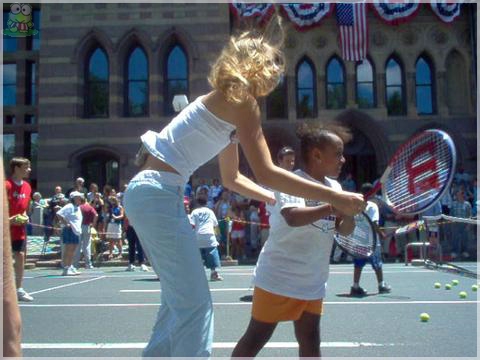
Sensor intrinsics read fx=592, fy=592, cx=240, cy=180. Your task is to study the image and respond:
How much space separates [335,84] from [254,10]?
16.0ft

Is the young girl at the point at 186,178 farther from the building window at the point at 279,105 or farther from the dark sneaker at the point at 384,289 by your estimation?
the building window at the point at 279,105

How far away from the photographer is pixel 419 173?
383cm

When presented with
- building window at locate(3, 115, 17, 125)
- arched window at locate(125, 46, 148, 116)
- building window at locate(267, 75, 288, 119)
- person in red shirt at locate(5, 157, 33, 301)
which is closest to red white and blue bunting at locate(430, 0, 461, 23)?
building window at locate(267, 75, 288, 119)

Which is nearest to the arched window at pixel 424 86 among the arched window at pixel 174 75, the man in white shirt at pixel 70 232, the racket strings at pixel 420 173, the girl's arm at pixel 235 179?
the arched window at pixel 174 75

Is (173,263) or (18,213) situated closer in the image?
(173,263)

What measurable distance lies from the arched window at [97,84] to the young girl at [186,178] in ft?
Result: 78.6

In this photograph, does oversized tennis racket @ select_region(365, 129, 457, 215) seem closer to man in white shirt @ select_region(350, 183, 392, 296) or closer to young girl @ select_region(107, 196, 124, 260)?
man in white shirt @ select_region(350, 183, 392, 296)

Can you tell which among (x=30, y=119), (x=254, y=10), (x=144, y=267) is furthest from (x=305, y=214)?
(x=30, y=119)

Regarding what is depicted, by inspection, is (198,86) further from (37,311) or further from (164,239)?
(164,239)

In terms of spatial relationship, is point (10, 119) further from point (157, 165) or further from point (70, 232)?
point (157, 165)

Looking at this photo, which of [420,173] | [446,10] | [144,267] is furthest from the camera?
[446,10]

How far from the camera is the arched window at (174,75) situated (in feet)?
84.9

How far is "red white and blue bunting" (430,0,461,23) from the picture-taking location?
24.5 m

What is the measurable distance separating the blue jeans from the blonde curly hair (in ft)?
1.72
